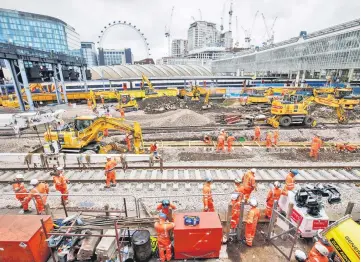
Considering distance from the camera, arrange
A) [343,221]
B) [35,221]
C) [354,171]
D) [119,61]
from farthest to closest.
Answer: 1. [119,61]
2. [354,171]
3. [35,221]
4. [343,221]

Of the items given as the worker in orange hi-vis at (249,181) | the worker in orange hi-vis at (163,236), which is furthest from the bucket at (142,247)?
the worker in orange hi-vis at (249,181)

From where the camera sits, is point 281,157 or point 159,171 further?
point 281,157

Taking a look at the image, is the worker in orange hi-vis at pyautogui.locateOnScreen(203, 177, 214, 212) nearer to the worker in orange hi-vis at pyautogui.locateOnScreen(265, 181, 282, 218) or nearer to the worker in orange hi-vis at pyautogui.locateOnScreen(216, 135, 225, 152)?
the worker in orange hi-vis at pyautogui.locateOnScreen(265, 181, 282, 218)

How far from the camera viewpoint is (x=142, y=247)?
5.28 m

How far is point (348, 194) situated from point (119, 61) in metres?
193

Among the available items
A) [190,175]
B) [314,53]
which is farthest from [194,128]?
[314,53]

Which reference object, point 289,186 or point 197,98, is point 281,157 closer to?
point 289,186

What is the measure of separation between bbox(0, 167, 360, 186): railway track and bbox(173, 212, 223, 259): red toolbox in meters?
3.78

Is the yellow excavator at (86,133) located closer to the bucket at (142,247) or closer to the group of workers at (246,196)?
the group of workers at (246,196)

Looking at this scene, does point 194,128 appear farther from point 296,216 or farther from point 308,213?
point 308,213

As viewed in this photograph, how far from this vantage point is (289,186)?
683 cm

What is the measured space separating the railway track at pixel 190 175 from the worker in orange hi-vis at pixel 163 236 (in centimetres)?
384

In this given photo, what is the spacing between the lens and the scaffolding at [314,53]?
153 feet

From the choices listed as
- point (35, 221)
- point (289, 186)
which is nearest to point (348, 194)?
point (289, 186)
